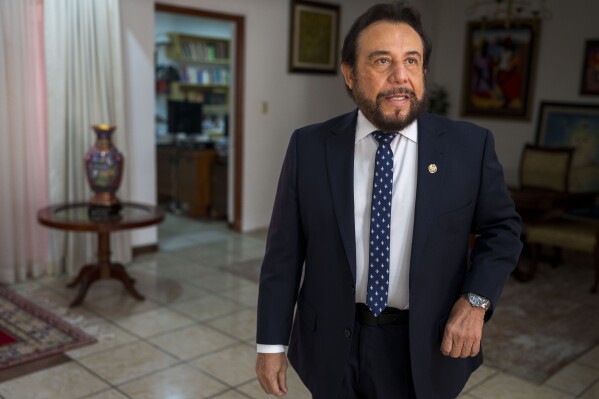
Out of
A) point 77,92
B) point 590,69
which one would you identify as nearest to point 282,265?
point 77,92

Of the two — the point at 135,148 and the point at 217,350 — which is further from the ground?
the point at 135,148

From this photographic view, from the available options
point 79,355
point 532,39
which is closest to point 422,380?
point 79,355

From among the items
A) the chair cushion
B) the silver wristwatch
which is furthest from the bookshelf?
the silver wristwatch

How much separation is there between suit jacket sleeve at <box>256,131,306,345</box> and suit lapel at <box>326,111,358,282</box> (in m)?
0.10

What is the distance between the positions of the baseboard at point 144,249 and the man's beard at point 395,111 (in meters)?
3.98

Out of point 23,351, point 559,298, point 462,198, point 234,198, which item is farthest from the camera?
point 234,198

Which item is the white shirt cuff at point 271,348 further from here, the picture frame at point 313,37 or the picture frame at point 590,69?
the picture frame at point 590,69

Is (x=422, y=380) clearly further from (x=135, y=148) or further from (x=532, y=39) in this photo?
(x=532, y=39)

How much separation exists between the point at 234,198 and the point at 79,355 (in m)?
3.00

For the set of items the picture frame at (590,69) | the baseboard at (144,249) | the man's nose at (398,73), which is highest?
the picture frame at (590,69)

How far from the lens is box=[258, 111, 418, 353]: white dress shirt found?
1432 millimetres

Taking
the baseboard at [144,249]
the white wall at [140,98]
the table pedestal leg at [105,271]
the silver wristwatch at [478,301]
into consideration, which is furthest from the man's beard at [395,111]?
the baseboard at [144,249]

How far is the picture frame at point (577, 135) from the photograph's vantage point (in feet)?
19.4

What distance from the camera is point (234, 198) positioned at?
6055 millimetres
